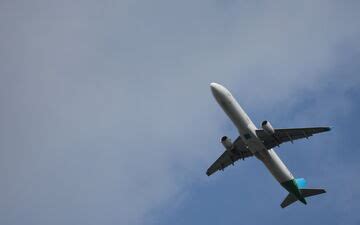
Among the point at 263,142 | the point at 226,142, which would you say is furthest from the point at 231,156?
the point at 263,142

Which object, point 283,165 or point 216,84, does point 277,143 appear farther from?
point 216,84

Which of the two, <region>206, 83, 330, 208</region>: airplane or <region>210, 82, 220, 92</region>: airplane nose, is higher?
<region>210, 82, 220, 92</region>: airplane nose

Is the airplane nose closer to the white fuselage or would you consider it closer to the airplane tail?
the white fuselage

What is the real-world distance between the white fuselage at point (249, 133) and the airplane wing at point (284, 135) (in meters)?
0.75

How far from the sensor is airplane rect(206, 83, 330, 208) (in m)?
77.8

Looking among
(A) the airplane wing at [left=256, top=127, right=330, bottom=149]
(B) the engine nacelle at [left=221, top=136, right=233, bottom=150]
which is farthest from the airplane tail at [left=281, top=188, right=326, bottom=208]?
(B) the engine nacelle at [left=221, top=136, right=233, bottom=150]

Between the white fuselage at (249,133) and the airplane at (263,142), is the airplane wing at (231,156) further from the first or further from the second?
the white fuselage at (249,133)

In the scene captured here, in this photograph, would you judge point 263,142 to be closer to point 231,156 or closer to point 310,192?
point 231,156

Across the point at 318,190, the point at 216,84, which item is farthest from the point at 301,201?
the point at 216,84

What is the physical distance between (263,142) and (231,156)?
715 cm

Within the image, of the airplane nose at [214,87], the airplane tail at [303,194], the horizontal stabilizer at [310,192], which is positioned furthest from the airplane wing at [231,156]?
the airplane nose at [214,87]

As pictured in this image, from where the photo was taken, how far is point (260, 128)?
80938mm

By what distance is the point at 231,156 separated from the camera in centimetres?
8719

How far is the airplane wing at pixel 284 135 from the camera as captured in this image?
80188 millimetres
